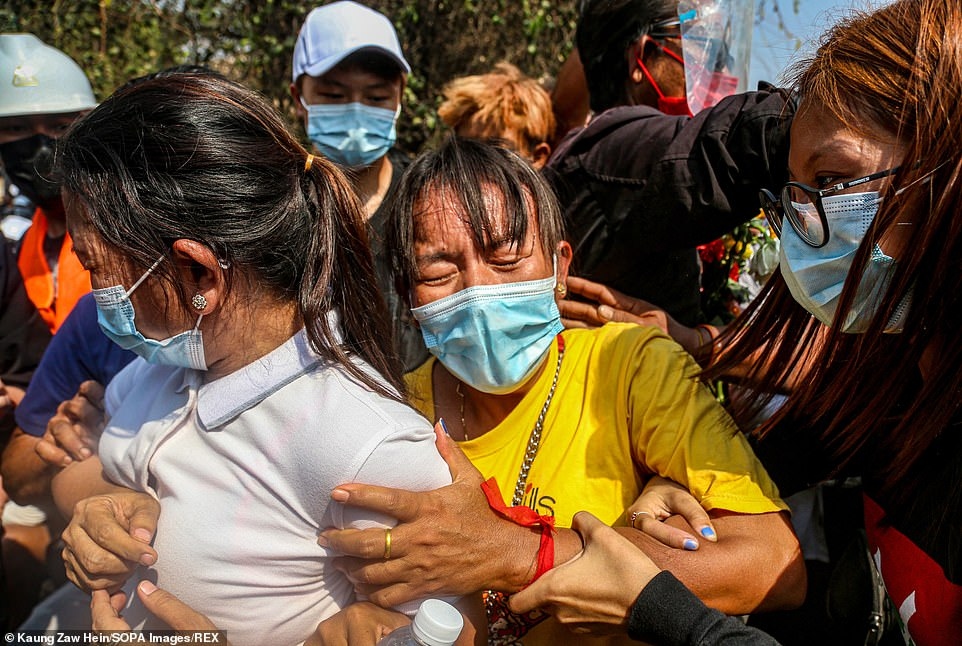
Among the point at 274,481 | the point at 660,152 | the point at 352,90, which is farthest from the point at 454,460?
the point at 352,90

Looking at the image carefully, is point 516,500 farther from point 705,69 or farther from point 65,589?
point 65,589

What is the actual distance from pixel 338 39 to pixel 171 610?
259 centimetres

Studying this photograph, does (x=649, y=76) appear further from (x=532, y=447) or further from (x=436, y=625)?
(x=436, y=625)

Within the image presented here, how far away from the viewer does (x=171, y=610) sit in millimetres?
1566

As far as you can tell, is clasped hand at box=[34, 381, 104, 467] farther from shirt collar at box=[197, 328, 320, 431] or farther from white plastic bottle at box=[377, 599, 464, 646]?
white plastic bottle at box=[377, 599, 464, 646]

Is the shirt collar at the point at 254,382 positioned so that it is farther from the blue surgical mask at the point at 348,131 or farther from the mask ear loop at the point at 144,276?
the blue surgical mask at the point at 348,131

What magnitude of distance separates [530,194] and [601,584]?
1095 millimetres

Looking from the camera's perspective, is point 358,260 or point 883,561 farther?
point 358,260

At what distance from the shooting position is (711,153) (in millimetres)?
2111

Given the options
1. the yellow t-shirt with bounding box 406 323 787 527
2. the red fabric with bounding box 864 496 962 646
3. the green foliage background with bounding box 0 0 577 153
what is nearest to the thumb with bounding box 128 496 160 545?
the yellow t-shirt with bounding box 406 323 787 527

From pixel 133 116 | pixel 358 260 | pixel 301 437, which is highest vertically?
pixel 133 116

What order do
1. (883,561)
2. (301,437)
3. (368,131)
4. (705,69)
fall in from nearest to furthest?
1. (301,437)
2. (883,561)
3. (705,69)
4. (368,131)

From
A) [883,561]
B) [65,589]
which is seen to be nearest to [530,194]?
[883,561]

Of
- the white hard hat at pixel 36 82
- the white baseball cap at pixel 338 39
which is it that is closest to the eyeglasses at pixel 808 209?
the white baseball cap at pixel 338 39
